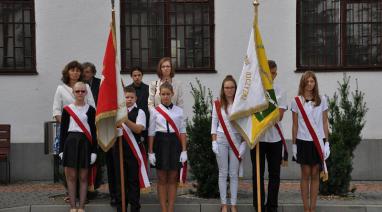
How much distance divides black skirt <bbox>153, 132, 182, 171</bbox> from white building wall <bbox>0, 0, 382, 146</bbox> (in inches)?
132

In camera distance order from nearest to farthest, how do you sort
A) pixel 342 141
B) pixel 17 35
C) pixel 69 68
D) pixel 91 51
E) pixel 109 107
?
pixel 109 107, pixel 69 68, pixel 342 141, pixel 91 51, pixel 17 35

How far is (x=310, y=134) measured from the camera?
9.18 meters

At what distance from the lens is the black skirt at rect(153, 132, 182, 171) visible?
9.03 metres

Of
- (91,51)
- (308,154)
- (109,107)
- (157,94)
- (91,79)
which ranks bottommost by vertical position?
(308,154)

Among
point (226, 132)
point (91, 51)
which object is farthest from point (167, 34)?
point (226, 132)

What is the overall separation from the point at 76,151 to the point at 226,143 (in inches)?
80.5

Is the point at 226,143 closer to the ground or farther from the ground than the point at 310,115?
closer to the ground

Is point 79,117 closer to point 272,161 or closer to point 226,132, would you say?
point 226,132

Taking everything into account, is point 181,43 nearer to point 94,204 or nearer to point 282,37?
Answer: point 282,37

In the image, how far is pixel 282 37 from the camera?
493 inches

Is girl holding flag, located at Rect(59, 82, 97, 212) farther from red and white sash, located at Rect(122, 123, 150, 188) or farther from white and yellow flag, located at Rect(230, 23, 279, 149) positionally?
white and yellow flag, located at Rect(230, 23, 279, 149)

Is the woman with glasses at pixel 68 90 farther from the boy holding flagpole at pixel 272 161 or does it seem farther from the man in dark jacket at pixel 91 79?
the boy holding flagpole at pixel 272 161

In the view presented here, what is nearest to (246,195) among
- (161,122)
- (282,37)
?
(161,122)

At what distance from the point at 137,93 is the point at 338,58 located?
14.9 feet
